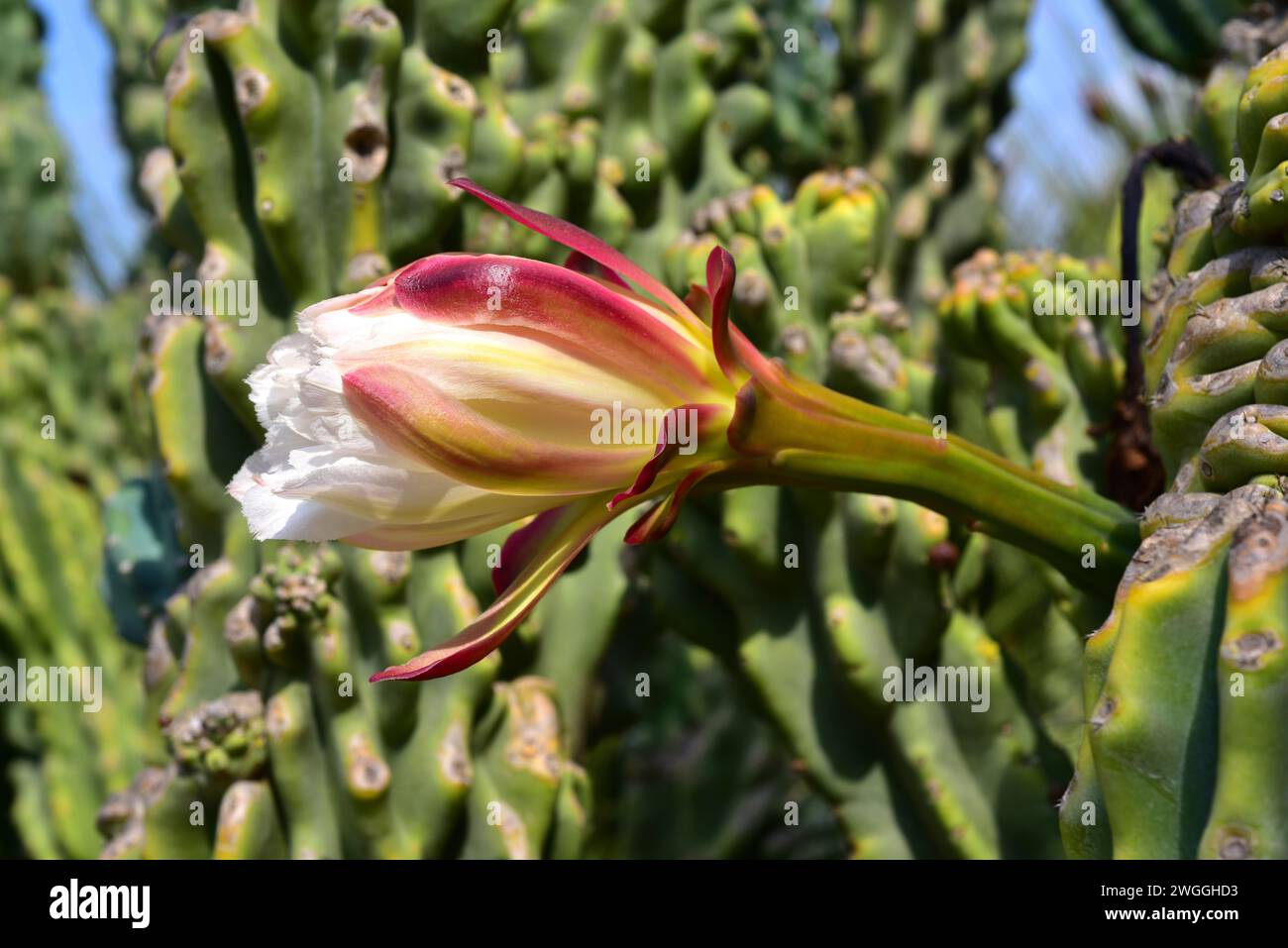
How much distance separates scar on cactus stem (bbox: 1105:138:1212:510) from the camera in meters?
1.49

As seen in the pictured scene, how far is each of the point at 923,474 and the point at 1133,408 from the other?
0.54 m

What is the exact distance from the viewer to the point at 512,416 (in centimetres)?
98

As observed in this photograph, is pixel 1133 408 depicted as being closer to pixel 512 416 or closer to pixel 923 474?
pixel 923 474

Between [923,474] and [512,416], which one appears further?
[923,474]

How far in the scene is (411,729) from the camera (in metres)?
1.64

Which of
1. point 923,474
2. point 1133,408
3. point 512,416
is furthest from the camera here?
point 1133,408

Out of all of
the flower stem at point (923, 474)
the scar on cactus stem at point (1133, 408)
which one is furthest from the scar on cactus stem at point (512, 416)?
the scar on cactus stem at point (1133, 408)

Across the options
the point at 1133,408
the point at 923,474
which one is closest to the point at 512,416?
the point at 923,474

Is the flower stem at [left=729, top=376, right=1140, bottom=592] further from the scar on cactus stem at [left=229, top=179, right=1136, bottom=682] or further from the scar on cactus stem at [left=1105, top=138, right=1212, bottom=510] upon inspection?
the scar on cactus stem at [left=1105, top=138, right=1212, bottom=510]

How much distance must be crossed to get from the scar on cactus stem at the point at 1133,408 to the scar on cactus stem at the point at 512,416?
0.57 metres

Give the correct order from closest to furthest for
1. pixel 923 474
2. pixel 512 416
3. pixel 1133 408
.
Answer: pixel 512 416 < pixel 923 474 < pixel 1133 408

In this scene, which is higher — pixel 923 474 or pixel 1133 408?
pixel 1133 408

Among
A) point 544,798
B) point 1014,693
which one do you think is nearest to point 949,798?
point 1014,693

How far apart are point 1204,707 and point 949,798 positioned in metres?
0.75
